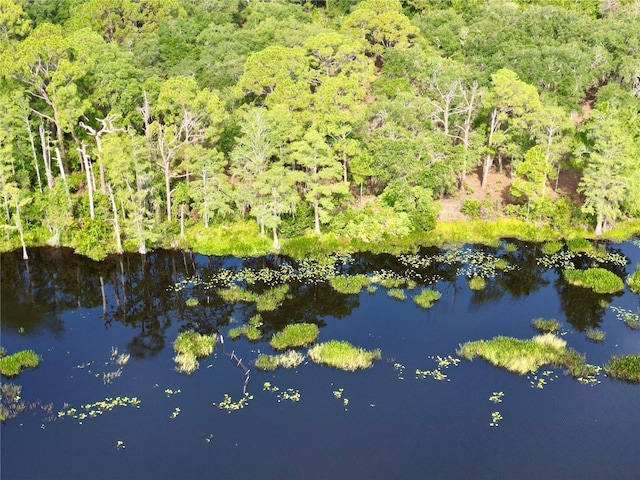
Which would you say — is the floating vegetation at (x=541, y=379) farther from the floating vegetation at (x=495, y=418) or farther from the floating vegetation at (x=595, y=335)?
the floating vegetation at (x=595, y=335)

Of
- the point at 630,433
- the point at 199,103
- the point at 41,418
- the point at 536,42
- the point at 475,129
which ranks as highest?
the point at 536,42

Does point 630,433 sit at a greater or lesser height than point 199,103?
lesser

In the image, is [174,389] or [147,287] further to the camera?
[147,287]

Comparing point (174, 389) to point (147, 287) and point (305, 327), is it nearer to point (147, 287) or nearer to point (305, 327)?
point (305, 327)

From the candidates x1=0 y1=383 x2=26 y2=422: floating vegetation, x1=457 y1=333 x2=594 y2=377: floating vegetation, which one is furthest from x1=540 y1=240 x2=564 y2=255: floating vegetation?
x1=0 y1=383 x2=26 y2=422: floating vegetation

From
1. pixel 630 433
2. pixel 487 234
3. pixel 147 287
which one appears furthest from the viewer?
pixel 487 234

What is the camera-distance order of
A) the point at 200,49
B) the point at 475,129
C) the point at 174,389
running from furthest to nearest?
1. the point at 200,49
2. the point at 475,129
3. the point at 174,389

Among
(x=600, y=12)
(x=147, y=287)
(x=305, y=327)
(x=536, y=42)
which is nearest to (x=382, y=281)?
(x=305, y=327)
